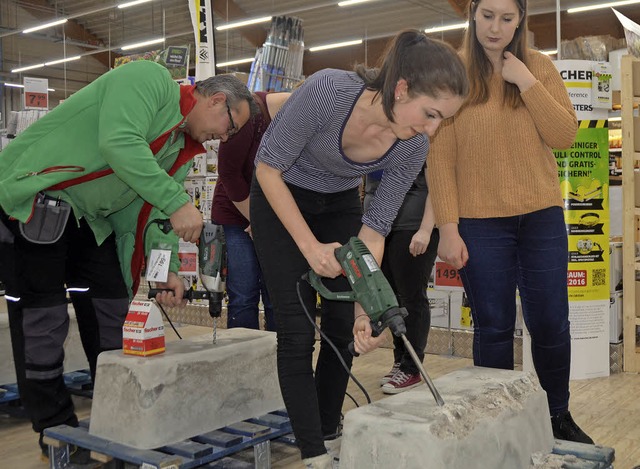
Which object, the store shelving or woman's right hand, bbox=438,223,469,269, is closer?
woman's right hand, bbox=438,223,469,269

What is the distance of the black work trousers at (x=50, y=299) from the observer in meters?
2.34

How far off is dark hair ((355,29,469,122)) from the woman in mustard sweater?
0.50m

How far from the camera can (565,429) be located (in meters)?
2.31

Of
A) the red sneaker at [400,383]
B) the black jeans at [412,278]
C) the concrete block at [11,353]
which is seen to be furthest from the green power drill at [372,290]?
the concrete block at [11,353]

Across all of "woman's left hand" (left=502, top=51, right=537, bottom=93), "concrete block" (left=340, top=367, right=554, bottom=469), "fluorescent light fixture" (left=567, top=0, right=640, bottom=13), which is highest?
"fluorescent light fixture" (left=567, top=0, right=640, bottom=13)

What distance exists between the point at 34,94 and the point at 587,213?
18.6 ft

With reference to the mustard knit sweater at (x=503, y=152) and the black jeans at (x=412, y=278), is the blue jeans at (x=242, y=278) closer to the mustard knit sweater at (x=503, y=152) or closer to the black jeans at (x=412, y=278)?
the black jeans at (x=412, y=278)

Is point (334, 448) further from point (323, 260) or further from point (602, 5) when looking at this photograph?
point (602, 5)

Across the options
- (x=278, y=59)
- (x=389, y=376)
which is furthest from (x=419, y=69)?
(x=278, y=59)

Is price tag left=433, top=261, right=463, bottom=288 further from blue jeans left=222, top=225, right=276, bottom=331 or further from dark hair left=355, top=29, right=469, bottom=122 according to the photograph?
dark hair left=355, top=29, right=469, bottom=122

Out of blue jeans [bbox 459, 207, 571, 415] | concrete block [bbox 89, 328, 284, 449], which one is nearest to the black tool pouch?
concrete block [bbox 89, 328, 284, 449]

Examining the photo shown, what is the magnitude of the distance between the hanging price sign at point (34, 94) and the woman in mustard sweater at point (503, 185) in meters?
6.01

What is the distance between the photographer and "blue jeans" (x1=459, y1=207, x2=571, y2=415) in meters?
2.17

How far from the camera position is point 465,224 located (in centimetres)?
222
